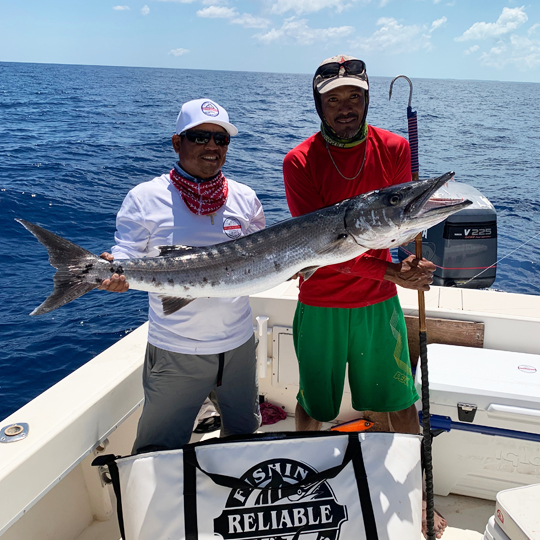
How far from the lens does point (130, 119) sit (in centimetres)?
2566

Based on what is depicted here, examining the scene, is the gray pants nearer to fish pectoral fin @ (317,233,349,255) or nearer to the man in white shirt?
the man in white shirt

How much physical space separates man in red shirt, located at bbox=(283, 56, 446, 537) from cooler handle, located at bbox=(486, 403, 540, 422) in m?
0.41

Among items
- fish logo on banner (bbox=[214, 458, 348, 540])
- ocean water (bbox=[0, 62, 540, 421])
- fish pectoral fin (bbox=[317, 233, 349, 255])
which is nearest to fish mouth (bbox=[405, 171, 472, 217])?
fish pectoral fin (bbox=[317, 233, 349, 255])

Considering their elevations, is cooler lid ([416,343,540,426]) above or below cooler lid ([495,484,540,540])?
above

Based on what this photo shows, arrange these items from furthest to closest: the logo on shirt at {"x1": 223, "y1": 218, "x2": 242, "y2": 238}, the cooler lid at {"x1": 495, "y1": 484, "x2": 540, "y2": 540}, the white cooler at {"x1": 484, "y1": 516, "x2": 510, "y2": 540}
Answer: the logo on shirt at {"x1": 223, "y1": 218, "x2": 242, "y2": 238}
the white cooler at {"x1": 484, "y1": 516, "x2": 510, "y2": 540}
the cooler lid at {"x1": 495, "y1": 484, "x2": 540, "y2": 540}

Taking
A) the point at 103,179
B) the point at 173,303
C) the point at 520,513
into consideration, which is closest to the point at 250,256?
the point at 173,303

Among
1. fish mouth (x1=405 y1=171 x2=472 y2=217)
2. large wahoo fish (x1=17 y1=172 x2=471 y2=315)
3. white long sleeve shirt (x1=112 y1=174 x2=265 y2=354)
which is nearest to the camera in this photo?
fish mouth (x1=405 y1=171 x2=472 y2=217)

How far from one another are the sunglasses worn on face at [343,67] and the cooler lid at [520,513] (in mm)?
2083

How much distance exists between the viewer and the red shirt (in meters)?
2.64

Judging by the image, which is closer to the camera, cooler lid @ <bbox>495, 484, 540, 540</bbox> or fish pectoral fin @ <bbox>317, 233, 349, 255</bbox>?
cooler lid @ <bbox>495, 484, 540, 540</bbox>

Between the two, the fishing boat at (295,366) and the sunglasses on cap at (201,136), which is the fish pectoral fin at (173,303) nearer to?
the fishing boat at (295,366)

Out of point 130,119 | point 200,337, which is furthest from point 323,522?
point 130,119

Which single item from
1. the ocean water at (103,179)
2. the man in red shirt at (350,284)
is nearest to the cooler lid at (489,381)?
the man in red shirt at (350,284)

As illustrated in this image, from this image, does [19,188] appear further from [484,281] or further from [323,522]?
[323,522]
